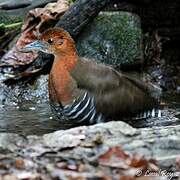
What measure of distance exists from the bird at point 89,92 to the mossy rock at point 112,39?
94.8 inches

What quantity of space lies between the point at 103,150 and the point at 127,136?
12.4 inches

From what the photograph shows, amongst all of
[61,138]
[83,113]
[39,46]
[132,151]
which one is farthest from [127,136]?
[39,46]

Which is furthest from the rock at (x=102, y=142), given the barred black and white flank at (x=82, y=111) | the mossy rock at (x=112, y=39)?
the mossy rock at (x=112, y=39)

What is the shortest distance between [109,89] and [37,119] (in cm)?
103

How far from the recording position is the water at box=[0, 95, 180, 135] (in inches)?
240

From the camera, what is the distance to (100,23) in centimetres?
893

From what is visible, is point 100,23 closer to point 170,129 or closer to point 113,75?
point 113,75

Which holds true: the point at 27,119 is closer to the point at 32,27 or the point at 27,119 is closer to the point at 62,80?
the point at 62,80

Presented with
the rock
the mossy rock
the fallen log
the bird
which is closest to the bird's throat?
the bird

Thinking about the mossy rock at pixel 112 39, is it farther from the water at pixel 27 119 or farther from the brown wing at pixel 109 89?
the brown wing at pixel 109 89

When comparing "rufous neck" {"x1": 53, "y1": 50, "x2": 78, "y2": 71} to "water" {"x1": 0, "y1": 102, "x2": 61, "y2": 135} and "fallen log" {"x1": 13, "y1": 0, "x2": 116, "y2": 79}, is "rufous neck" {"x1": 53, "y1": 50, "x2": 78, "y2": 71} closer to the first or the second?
"water" {"x1": 0, "y1": 102, "x2": 61, "y2": 135}

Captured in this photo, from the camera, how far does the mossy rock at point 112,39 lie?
8.79 m

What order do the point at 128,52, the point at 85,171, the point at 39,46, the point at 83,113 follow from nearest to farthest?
the point at 85,171 → the point at 83,113 → the point at 39,46 → the point at 128,52

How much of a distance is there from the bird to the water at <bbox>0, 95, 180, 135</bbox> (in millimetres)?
168
